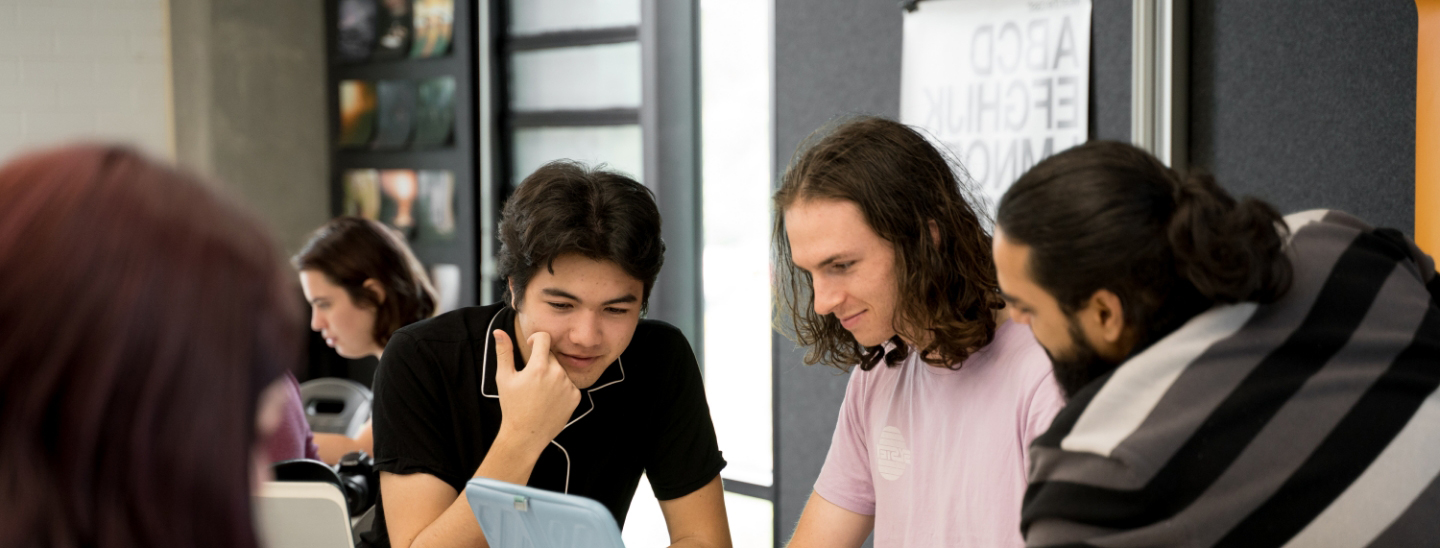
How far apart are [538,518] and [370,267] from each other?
4.83ft

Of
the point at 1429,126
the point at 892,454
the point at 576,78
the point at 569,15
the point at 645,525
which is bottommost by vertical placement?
the point at 645,525

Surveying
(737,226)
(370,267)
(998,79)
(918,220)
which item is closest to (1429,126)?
Result: (918,220)

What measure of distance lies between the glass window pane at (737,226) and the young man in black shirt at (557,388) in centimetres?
188

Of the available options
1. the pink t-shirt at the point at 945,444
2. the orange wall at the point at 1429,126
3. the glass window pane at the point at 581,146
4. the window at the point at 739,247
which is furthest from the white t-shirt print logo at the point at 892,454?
the glass window pane at the point at 581,146

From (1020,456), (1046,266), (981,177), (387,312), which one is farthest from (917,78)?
(1046,266)

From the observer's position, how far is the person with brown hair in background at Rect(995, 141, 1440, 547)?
861 millimetres

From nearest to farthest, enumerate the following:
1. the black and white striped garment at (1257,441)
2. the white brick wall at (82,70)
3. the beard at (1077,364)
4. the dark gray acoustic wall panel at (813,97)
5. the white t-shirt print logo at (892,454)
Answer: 1. the black and white striped garment at (1257,441)
2. the beard at (1077,364)
3. the white t-shirt print logo at (892,454)
4. the dark gray acoustic wall panel at (813,97)
5. the white brick wall at (82,70)

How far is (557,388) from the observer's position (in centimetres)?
154

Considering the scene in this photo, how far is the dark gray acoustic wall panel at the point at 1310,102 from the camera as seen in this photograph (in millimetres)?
1997

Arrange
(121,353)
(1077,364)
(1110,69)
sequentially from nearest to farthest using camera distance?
(121,353) < (1077,364) < (1110,69)

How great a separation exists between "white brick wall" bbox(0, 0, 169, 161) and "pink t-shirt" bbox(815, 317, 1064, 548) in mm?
3192

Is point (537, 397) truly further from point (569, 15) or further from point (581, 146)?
point (569, 15)

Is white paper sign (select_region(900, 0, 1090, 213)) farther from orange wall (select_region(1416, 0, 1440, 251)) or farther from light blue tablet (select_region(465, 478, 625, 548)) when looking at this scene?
light blue tablet (select_region(465, 478, 625, 548))

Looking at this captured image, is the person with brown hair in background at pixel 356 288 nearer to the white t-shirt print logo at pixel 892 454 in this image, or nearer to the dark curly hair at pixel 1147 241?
the white t-shirt print logo at pixel 892 454
